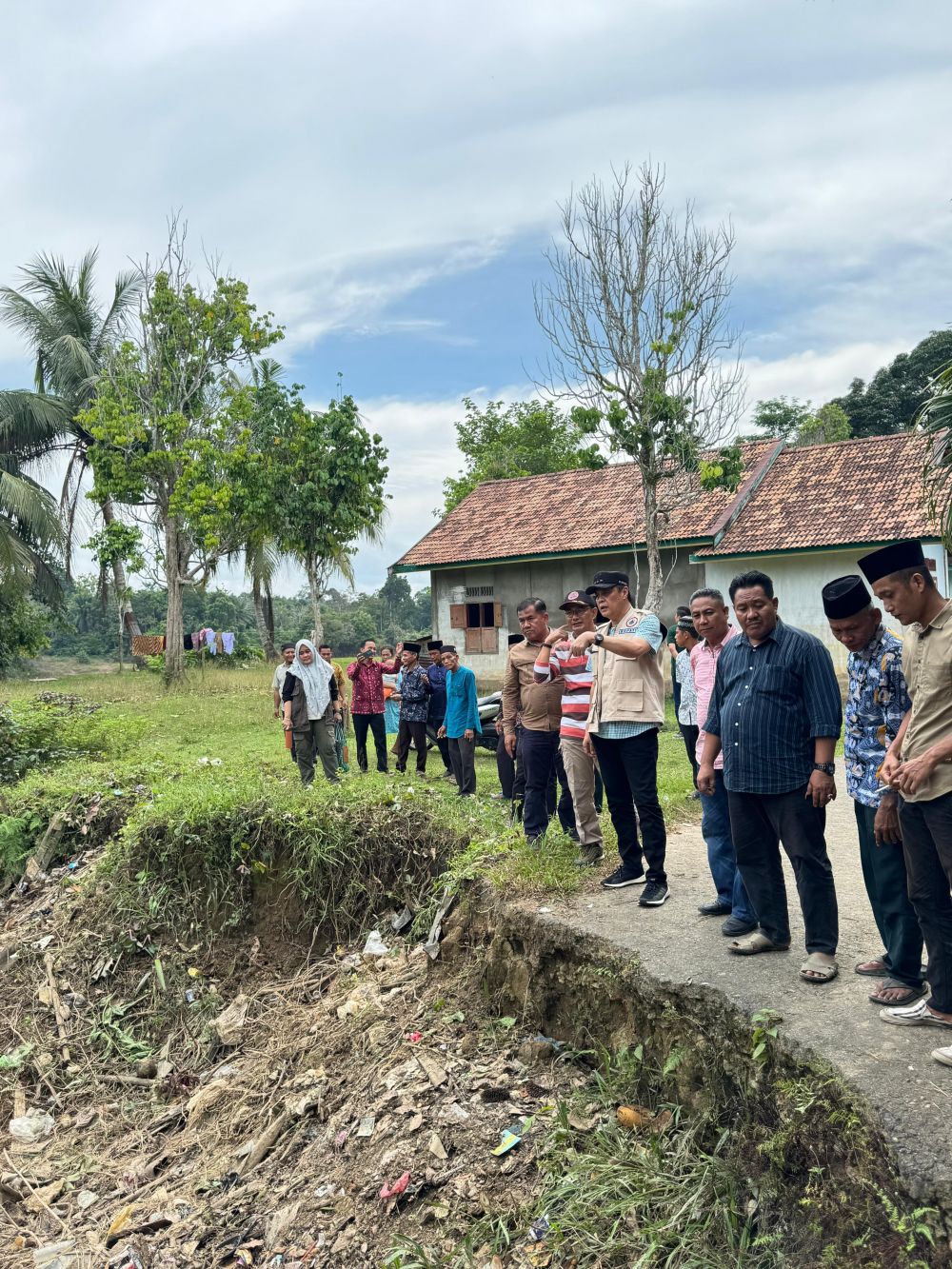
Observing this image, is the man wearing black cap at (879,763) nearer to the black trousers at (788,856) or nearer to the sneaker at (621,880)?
the black trousers at (788,856)

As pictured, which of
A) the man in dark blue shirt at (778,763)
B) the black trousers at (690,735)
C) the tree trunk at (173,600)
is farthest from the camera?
the tree trunk at (173,600)

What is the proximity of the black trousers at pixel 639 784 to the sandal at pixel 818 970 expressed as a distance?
1.24 metres

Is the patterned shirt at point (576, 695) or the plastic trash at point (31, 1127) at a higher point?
the patterned shirt at point (576, 695)

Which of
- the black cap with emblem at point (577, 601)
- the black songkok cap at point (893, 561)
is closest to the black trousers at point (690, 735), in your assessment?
the black cap with emblem at point (577, 601)

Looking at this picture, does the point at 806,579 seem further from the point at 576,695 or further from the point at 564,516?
the point at 576,695

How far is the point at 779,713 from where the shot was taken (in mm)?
4449

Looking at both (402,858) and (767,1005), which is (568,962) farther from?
(402,858)

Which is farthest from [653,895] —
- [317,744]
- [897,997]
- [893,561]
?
[317,744]

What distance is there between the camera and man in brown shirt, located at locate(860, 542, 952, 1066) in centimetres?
353

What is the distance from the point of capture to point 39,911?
860 cm

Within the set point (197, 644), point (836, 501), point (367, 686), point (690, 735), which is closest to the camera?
point (690, 735)

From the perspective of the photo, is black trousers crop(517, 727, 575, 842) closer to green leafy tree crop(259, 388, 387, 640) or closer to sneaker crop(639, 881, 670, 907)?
sneaker crop(639, 881, 670, 907)

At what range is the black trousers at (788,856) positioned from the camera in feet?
14.3

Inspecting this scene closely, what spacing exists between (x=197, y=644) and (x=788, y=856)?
91.7 feet
